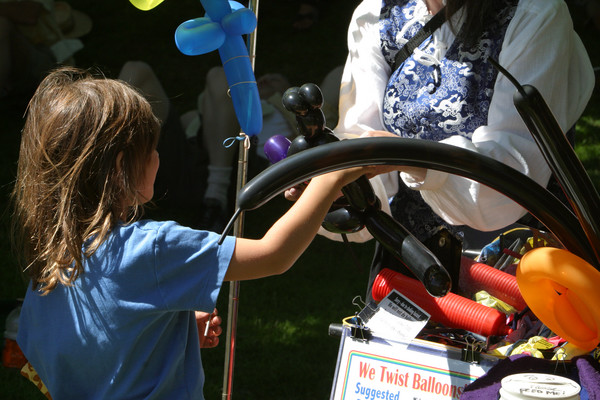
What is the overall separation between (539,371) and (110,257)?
0.70 meters

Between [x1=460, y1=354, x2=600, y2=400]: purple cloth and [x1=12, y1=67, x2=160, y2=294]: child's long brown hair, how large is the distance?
652 millimetres

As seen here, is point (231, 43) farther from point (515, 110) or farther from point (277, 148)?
point (515, 110)

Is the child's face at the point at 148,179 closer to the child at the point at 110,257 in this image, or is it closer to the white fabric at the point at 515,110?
the child at the point at 110,257

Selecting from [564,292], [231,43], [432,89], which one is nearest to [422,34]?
[432,89]

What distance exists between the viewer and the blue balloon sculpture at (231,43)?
58.1 inches

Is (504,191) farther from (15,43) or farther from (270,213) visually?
(15,43)

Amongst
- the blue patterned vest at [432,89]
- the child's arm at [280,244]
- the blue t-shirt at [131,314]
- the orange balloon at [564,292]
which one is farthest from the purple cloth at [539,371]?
the blue patterned vest at [432,89]

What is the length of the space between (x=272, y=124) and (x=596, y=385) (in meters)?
3.22

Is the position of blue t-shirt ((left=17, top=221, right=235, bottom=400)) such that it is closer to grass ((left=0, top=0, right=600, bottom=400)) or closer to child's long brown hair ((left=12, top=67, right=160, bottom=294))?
child's long brown hair ((left=12, top=67, right=160, bottom=294))

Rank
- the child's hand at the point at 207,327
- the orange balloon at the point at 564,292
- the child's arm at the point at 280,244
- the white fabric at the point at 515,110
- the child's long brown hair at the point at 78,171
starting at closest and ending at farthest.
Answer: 1. the orange balloon at the point at 564,292
2. the child's arm at the point at 280,244
3. the child's long brown hair at the point at 78,171
4. the white fabric at the point at 515,110
5. the child's hand at the point at 207,327

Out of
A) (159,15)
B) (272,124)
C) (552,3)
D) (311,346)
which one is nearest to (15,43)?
(159,15)

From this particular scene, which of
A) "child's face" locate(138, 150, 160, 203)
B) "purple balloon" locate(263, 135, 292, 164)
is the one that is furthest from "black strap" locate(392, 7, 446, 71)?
"child's face" locate(138, 150, 160, 203)

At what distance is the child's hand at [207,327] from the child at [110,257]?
20 cm

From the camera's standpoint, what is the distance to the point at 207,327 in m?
1.59
